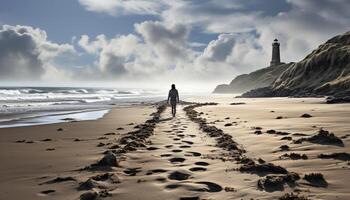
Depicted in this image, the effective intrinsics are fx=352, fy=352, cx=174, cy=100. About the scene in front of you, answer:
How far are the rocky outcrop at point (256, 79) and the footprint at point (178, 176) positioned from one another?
427 feet

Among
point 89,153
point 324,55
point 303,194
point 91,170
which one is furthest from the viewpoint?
point 324,55

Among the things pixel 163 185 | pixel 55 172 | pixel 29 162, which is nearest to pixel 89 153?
pixel 29 162

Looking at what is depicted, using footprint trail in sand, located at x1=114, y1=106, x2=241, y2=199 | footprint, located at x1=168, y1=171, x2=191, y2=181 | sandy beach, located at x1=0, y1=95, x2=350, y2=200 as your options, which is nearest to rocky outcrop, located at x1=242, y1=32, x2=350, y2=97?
sandy beach, located at x1=0, y1=95, x2=350, y2=200

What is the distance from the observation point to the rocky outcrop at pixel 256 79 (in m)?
138

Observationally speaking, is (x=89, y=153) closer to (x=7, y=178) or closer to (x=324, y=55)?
(x=7, y=178)

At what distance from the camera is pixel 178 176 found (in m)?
6.05

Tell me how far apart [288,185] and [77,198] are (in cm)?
307

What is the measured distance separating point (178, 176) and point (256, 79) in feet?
540

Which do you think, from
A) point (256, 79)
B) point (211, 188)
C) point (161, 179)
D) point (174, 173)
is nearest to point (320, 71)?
point (174, 173)

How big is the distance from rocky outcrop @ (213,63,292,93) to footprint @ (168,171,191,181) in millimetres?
130113

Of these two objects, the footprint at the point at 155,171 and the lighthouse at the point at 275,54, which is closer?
the footprint at the point at 155,171

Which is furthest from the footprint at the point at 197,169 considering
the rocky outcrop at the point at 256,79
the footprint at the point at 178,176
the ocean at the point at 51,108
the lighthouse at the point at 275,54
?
the lighthouse at the point at 275,54

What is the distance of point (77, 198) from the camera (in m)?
5.02

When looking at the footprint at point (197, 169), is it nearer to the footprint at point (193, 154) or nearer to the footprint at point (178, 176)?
the footprint at point (178, 176)
